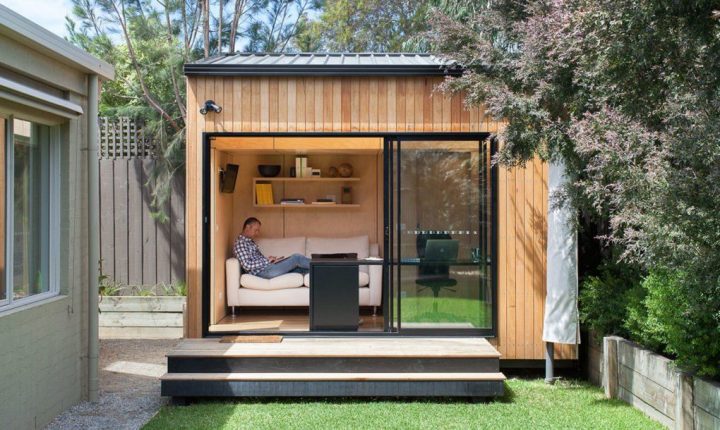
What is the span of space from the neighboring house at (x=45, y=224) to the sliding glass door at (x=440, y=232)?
2.58 m

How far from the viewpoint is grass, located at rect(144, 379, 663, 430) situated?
511 cm

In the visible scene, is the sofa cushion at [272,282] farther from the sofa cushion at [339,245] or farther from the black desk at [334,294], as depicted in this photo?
the black desk at [334,294]

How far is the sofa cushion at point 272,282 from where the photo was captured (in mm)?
8344

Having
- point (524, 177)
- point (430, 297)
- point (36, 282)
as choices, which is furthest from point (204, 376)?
point (524, 177)

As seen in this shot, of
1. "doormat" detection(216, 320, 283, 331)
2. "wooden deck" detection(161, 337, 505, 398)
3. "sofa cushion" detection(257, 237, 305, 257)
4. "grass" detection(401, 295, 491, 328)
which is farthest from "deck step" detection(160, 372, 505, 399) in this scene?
"sofa cushion" detection(257, 237, 305, 257)

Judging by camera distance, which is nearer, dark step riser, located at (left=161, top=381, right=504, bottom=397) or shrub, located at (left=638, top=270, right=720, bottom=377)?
shrub, located at (left=638, top=270, right=720, bottom=377)

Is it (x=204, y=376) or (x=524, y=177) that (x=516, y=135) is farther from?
(x=204, y=376)

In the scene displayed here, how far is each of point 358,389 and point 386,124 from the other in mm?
2325

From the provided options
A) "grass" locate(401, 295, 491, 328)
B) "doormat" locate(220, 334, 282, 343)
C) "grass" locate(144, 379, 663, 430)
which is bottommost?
"grass" locate(144, 379, 663, 430)

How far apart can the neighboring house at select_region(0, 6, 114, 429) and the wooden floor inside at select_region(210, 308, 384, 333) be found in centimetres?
151

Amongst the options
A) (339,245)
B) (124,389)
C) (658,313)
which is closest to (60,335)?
(124,389)

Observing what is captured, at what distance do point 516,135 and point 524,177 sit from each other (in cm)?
112

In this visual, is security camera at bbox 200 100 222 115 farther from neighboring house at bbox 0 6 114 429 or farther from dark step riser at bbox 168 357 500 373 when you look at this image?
dark step riser at bbox 168 357 500 373

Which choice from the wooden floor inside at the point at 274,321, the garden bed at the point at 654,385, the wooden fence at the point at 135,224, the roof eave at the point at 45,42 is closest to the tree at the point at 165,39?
the wooden fence at the point at 135,224
